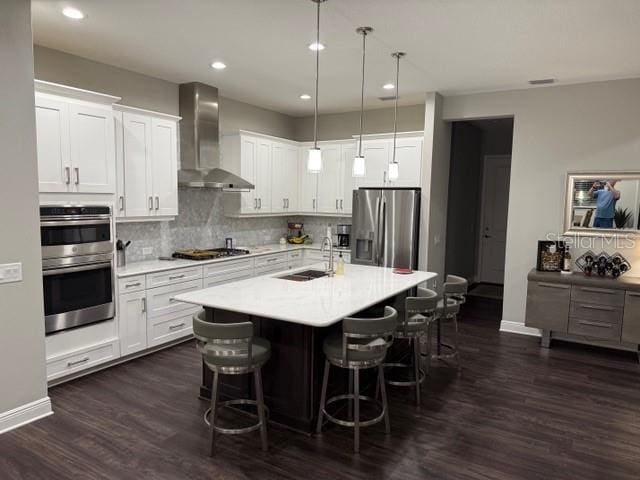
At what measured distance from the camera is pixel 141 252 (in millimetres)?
4945

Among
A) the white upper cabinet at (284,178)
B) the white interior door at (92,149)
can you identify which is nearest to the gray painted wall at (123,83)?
the white upper cabinet at (284,178)

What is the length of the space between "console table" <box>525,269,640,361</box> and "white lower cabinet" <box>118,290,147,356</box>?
4.17m

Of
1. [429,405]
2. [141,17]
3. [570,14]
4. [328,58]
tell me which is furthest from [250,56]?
[429,405]

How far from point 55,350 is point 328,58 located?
3.56 meters

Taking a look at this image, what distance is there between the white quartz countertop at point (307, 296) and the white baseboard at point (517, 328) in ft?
6.61

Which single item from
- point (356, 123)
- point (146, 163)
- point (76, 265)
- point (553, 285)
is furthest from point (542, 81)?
point (76, 265)

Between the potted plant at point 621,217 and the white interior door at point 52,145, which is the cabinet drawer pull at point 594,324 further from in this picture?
the white interior door at point 52,145

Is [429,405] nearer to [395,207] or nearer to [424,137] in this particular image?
[395,207]

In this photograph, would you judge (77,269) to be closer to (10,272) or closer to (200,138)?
(10,272)

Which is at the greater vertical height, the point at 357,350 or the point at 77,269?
the point at 77,269

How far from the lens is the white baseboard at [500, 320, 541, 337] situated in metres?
5.34

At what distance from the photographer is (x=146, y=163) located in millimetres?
4578

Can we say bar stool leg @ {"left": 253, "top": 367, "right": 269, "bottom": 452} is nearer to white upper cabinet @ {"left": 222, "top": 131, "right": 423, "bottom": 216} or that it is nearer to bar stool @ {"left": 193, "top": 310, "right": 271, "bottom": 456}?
bar stool @ {"left": 193, "top": 310, "right": 271, "bottom": 456}

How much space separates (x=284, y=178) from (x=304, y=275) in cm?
293
